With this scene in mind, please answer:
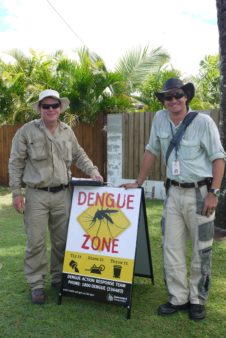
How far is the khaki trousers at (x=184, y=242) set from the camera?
362cm

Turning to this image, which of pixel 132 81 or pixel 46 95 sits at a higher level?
pixel 132 81

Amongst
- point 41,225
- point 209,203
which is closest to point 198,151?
point 209,203

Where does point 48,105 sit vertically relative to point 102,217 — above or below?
above

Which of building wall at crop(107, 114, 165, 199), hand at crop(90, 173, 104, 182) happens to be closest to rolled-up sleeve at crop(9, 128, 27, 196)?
hand at crop(90, 173, 104, 182)

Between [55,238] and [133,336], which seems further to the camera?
[55,238]

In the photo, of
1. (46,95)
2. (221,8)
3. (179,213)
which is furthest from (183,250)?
(221,8)

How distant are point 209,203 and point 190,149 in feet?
1.65

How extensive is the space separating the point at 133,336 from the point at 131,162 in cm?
649

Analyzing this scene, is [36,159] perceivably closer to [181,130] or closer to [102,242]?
[102,242]

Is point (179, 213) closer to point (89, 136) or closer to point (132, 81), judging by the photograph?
point (89, 136)

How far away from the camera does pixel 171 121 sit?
12.3 feet

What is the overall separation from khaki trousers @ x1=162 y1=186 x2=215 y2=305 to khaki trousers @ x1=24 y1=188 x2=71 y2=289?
1.10m

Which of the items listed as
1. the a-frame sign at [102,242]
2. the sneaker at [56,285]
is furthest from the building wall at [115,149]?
the a-frame sign at [102,242]

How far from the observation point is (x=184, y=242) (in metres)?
3.79
